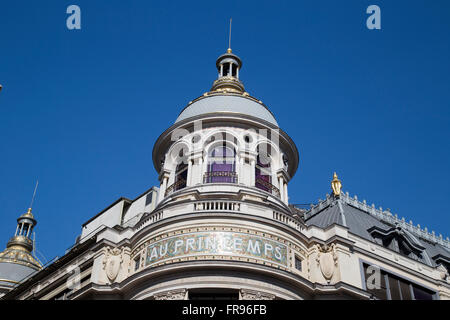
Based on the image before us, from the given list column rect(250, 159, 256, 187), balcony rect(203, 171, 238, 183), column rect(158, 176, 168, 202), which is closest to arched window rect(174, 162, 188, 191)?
column rect(158, 176, 168, 202)

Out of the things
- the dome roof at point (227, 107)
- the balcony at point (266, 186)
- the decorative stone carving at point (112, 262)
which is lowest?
the decorative stone carving at point (112, 262)

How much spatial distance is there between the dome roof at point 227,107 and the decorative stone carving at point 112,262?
939cm

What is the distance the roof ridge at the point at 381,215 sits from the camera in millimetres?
42375

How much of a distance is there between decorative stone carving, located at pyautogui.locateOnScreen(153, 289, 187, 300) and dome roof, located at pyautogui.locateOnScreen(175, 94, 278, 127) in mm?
12317

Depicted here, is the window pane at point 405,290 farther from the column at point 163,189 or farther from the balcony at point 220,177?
the column at point 163,189

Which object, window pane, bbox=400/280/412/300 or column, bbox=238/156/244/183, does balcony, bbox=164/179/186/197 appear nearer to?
column, bbox=238/156/244/183

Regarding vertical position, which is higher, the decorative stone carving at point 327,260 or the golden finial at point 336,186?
the golden finial at point 336,186

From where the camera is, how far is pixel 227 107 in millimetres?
39969

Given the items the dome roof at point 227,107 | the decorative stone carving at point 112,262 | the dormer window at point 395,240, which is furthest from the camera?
the dome roof at point 227,107

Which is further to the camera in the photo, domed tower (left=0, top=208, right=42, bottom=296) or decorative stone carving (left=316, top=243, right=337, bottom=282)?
domed tower (left=0, top=208, right=42, bottom=296)

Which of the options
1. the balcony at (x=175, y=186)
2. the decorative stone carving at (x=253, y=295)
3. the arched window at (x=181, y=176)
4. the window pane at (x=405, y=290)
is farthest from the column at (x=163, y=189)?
the window pane at (x=405, y=290)

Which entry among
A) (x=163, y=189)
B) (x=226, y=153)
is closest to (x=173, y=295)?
(x=163, y=189)

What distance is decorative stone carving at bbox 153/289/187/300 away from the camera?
29.4 m

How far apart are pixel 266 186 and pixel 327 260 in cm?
625
